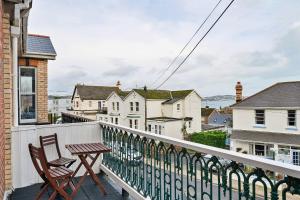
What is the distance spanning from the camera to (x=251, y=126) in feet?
70.0

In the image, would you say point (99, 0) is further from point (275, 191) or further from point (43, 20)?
point (275, 191)

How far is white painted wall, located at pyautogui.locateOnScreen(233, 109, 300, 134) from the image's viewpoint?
64.1 feet

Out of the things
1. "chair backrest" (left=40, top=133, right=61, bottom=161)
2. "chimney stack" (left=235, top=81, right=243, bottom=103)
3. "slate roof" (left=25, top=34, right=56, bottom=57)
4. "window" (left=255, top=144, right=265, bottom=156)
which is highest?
"slate roof" (left=25, top=34, right=56, bottom=57)

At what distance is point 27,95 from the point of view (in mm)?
8781

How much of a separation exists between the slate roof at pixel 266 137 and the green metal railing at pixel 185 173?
18.4 metres

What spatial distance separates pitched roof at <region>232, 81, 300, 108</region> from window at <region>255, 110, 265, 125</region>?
1.93ft

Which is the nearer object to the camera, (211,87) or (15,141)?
(15,141)

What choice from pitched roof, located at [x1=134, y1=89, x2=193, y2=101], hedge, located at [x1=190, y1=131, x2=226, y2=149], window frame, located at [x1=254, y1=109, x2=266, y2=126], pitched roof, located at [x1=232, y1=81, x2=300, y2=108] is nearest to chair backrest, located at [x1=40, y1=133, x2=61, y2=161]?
pitched roof, located at [x1=232, y1=81, x2=300, y2=108]

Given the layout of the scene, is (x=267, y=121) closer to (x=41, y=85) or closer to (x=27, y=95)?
(x=41, y=85)

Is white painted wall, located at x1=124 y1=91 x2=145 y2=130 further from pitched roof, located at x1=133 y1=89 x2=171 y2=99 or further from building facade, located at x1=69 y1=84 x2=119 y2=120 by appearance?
→ building facade, located at x1=69 y1=84 x2=119 y2=120

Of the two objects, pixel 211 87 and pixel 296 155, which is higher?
pixel 211 87

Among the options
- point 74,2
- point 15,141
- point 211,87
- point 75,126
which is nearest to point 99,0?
point 74,2

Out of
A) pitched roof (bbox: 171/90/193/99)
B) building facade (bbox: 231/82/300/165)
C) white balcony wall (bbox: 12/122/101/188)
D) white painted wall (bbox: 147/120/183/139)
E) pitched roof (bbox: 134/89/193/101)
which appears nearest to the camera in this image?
white balcony wall (bbox: 12/122/101/188)

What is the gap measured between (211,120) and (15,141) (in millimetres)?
37938
